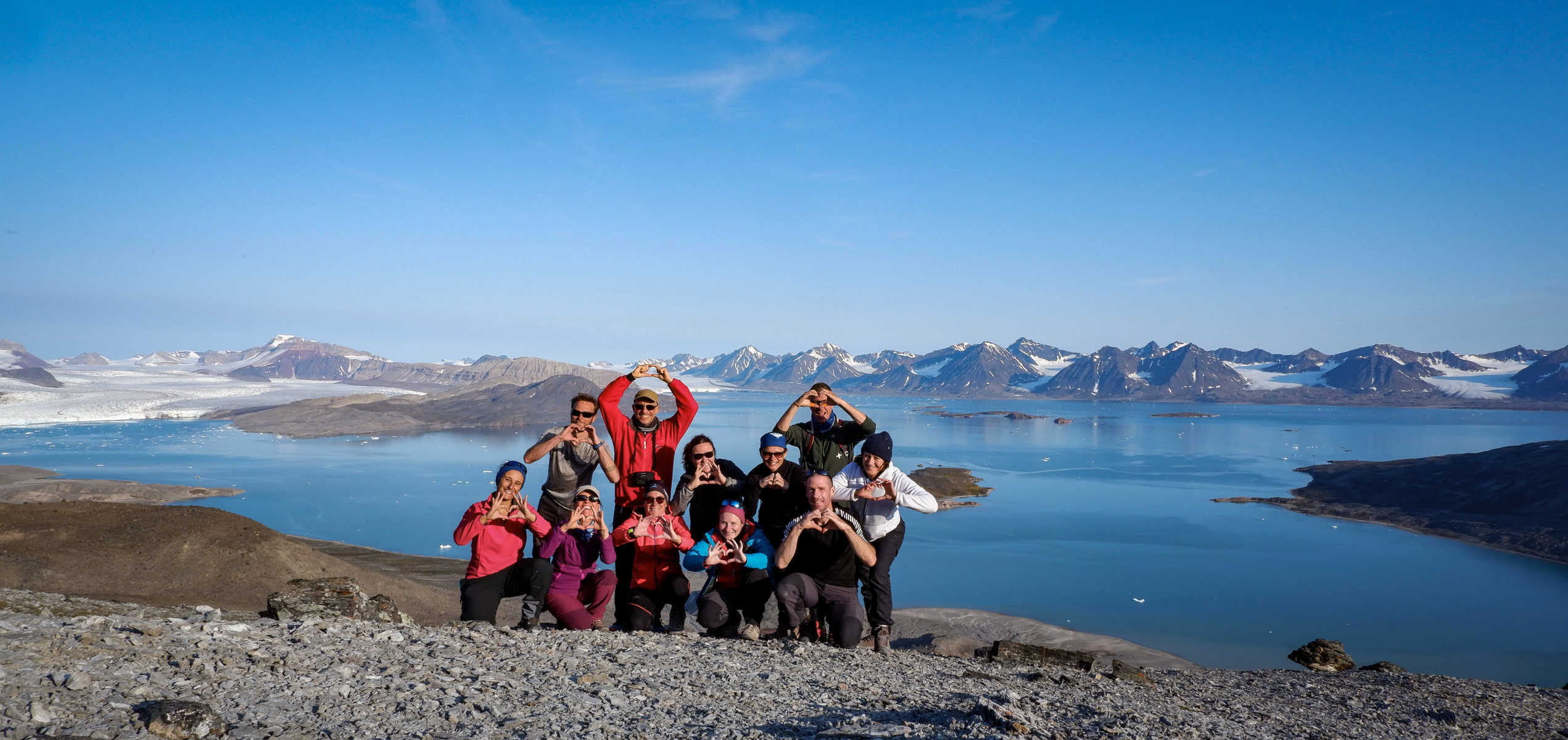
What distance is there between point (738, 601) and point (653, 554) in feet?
2.65

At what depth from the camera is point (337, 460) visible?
213 ft

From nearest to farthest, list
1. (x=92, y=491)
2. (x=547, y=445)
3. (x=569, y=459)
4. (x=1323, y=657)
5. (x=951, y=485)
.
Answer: (x=547, y=445) < (x=569, y=459) < (x=1323, y=657) < (x=92, y=491) < (x=951, y=485)

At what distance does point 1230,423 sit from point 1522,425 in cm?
4165

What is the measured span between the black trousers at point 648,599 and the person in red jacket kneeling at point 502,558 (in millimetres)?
699

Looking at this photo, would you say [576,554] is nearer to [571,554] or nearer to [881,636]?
[571,554]

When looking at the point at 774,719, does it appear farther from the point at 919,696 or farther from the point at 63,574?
the point at 63,574

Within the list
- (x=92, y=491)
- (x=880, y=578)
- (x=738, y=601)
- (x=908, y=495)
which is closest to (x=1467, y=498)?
(x=908, y=495)

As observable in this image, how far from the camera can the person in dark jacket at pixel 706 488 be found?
264 inches

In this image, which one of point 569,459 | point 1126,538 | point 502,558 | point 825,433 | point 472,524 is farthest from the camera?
point 1126,538

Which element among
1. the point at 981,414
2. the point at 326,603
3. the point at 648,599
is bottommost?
the point at 981,414

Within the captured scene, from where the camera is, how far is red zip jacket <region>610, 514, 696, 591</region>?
6500 millimetres

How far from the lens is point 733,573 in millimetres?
6559

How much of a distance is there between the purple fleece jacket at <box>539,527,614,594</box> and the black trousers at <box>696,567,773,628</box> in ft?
2.84

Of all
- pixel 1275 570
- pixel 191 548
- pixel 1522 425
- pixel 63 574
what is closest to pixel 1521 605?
pixel 1275 570
